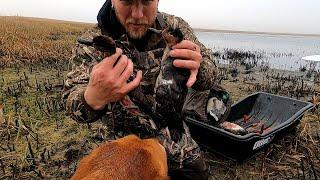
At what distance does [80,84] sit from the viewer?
3191mm

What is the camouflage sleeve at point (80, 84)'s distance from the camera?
8.99ft

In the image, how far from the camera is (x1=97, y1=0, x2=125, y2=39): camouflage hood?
3.35m

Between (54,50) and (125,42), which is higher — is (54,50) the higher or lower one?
the lower one

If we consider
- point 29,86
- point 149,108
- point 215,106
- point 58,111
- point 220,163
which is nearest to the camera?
point 149,108

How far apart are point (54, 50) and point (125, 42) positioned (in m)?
11.1

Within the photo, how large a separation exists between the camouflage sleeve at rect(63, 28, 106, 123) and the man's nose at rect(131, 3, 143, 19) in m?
0.51

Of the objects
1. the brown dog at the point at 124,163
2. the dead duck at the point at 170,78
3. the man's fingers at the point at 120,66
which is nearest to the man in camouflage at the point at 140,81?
the dead duck at the point at 170,78

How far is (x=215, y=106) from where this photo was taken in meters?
4.40

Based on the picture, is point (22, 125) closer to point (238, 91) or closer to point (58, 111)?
point (58, 111)

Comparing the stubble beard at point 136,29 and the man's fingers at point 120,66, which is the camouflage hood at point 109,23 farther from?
the man's fingers at point 120,66

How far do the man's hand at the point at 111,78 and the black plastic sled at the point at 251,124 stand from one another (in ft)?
7.88

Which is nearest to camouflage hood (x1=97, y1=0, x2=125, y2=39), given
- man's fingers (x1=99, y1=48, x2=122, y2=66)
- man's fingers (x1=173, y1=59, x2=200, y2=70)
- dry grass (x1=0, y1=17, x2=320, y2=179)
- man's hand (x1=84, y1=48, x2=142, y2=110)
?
dry grass (x1=0, y1=17, x2=320, y2=179)

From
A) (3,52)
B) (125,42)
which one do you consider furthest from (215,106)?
(3,52)

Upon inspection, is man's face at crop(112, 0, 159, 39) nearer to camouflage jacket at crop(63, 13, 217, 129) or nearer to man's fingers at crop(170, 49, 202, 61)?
camouflage jacket at crop(63, 13, 217, 129)
